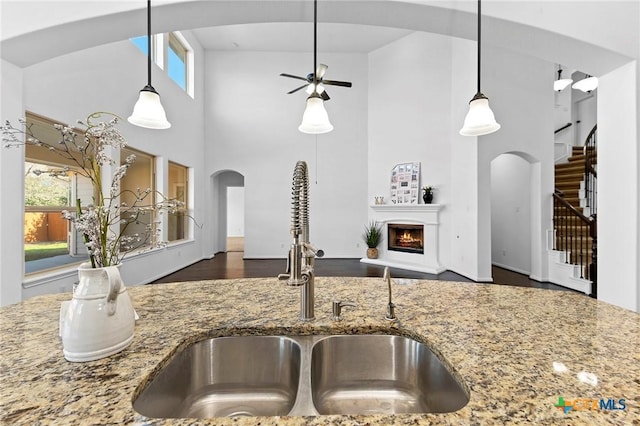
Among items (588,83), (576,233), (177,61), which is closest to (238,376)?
(576,233)

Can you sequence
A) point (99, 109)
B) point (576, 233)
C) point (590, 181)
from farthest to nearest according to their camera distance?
point (590, 181)
point (576, 233)
point (99, 109)

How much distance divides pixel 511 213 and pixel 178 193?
6.90m

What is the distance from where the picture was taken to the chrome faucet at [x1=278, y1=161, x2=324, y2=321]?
0.93 meters

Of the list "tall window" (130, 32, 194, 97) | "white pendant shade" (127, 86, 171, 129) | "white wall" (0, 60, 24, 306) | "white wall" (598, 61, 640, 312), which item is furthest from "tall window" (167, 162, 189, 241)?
"white wall" (598, 61, 640, 312)

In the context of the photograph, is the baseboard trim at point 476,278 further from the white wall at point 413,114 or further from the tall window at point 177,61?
the tall window at point 177,61

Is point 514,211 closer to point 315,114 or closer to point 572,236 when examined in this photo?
point 572,236

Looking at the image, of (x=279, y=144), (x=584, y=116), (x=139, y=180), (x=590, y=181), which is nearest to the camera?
(x=139, y=180)

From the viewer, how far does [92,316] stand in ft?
2.39

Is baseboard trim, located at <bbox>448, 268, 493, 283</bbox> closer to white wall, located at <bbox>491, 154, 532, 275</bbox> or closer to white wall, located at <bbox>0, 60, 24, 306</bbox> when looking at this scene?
white wall, located at <bbox>491, 154, 532, 275</bbox>

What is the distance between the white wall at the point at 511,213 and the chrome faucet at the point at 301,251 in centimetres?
553

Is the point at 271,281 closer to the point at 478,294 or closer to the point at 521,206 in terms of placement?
the point at 478,294

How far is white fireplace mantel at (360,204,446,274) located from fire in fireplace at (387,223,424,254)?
92mm

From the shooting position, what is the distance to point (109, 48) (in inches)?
143

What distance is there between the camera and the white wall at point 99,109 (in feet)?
7.36
